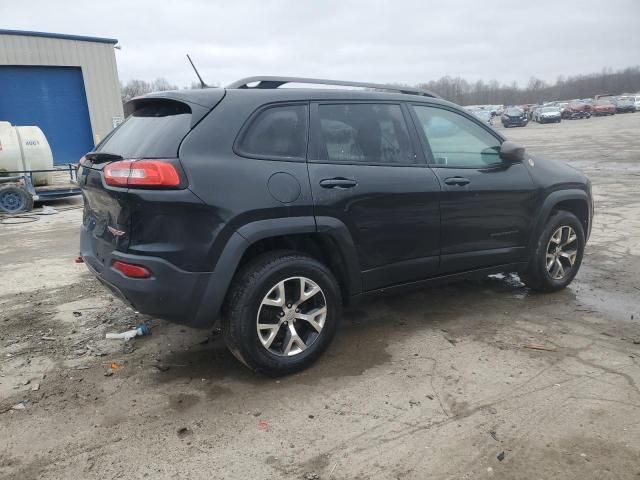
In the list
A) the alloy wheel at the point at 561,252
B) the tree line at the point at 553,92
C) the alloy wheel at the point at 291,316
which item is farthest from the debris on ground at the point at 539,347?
the tree line at the point at 553,92

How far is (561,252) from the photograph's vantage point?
4734 millimetres

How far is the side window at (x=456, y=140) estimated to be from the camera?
3963 millimetres

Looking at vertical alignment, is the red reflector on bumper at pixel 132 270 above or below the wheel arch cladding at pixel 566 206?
above

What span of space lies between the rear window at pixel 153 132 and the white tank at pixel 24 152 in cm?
905

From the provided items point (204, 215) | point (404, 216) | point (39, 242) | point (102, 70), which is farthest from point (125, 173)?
point (102, 70)

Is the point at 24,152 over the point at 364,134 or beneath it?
over

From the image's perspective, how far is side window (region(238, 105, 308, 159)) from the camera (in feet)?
10.3

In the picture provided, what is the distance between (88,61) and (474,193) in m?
18.1

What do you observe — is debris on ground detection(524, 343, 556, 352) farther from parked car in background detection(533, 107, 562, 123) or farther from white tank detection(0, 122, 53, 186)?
parked car in background detection(533, 107, 562, 123)

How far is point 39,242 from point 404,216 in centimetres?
630

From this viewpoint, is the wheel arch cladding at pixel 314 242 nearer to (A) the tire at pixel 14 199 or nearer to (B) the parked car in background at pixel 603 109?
(A) the tire at pixel 14 199

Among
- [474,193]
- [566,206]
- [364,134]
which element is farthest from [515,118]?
[364,134]

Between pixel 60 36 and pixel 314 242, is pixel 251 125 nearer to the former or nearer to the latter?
pixel 314 242

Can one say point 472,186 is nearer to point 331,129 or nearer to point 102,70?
point 331,129
